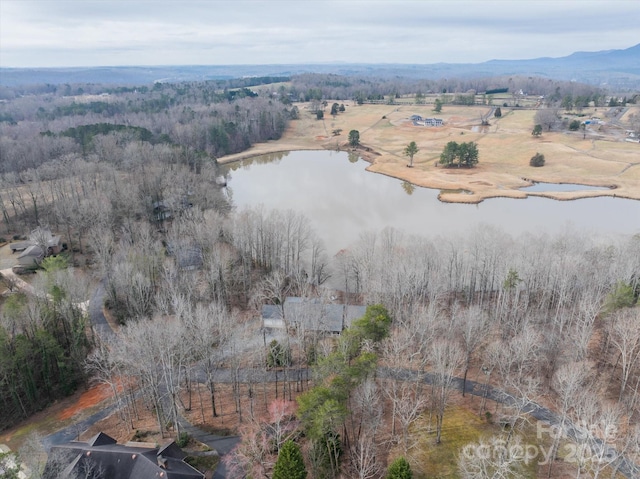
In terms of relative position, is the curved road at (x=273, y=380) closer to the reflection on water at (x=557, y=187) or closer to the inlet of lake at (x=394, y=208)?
the inlet of lake at (x=394, y=208)

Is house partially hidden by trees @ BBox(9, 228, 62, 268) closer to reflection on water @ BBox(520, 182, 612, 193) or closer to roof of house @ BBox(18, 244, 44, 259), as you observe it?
roof of house @ BBox(18, 244, 44, 259)

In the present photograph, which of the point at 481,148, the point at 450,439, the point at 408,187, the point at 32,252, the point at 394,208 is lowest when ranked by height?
the point at 450,439

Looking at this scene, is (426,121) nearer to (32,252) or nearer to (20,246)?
(20,246)

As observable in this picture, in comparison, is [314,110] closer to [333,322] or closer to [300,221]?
[300,221]

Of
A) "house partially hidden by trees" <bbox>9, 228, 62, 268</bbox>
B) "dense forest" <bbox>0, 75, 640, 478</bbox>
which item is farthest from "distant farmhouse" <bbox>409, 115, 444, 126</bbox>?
"house partially hidden by trees" <bbox>9, 228, 62, 268</bbox>

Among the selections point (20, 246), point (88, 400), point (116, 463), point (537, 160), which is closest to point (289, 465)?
point (116, 463)

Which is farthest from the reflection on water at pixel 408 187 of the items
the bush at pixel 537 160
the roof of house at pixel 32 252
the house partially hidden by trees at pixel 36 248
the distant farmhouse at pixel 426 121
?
the roof of house at pixel 32 252
